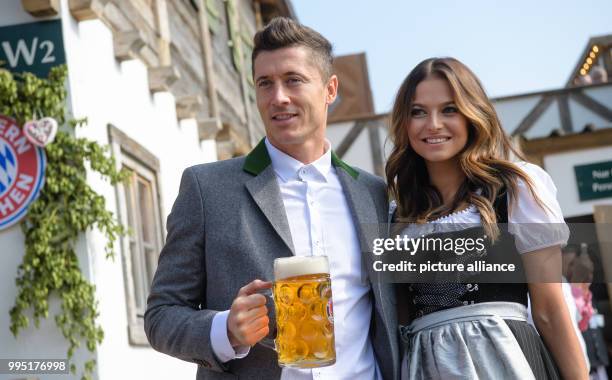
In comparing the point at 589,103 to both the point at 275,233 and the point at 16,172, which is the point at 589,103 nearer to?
the point at 16,172

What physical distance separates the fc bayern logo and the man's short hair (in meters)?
2.83

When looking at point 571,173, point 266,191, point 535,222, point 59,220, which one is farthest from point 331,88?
point 571,173

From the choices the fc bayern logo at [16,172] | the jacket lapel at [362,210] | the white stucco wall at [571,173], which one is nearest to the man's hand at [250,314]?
the jacket lapel at [362,210]

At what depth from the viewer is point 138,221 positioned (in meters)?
6.97

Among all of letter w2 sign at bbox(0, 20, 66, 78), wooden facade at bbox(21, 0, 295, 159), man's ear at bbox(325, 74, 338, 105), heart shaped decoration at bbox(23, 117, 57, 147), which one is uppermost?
wooden facade at bbox(21, 0, 295, 159)

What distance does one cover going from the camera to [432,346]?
275cm

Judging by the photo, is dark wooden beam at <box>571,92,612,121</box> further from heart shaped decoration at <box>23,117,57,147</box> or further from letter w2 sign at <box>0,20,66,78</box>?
heart shaped decoration at <box>23,117,57,147</box>

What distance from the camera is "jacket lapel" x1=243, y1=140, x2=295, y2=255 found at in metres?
2.77

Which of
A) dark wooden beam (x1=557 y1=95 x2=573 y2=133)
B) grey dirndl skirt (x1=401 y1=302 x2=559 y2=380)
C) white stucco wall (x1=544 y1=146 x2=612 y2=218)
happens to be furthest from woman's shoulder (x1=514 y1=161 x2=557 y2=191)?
dark wooden beam (x1=557 y1=95 x2=573 y2=133)

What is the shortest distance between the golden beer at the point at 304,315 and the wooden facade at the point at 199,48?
3.67 meters

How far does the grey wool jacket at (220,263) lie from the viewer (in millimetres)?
2611

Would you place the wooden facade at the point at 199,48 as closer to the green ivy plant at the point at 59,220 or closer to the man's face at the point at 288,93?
the green ivy plant at the point at 59,220

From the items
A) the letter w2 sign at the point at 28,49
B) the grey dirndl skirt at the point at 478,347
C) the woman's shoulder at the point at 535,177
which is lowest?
the grey dirndl skirt at the point at 478,347

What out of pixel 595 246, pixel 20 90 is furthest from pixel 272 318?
pixel 595 246
